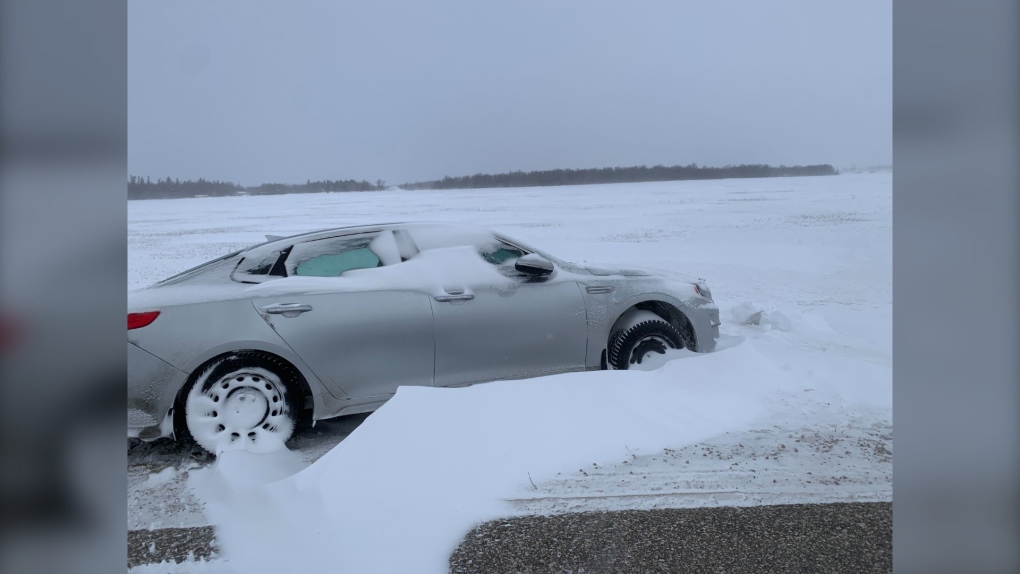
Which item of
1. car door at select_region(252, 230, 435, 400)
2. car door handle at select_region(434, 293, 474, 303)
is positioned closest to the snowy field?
car door at select_region(252, 230, 435, 400)

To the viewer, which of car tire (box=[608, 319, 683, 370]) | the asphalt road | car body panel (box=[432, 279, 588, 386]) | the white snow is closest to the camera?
the asphalt road

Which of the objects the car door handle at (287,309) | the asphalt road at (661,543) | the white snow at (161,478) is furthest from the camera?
the car door handle at (287,309)

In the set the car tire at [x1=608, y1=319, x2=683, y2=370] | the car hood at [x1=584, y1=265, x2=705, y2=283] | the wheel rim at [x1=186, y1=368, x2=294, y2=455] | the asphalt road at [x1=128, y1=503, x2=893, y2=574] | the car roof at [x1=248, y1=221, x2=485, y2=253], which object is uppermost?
the car roof at [x1=248, y1=221, x2=485, y2=253]

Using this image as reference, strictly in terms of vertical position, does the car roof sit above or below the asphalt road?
above

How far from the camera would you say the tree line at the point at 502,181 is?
2.81 meters

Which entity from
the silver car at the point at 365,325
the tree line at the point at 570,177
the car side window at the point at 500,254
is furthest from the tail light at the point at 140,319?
the car side window at the point at 500,254

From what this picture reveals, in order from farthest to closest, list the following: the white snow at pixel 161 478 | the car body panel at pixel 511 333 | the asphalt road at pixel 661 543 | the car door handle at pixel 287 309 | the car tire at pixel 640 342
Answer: the car tire at pixel 640 342 → the car body panel at pixel 511 333 → the car door handle at pixel 287 309 → the white snow at pixel 161 478 → the asphalt road at pixel 661 543

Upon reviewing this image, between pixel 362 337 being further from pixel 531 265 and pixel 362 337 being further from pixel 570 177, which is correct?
pixel 570 177

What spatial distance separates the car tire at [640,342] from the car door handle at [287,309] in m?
1.41

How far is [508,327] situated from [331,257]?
0.86 metres

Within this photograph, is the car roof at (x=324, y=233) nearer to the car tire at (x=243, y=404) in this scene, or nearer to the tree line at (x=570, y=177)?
the tree line at (x=570, y=177)

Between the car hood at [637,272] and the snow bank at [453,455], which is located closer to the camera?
the snow bank at [453,455]

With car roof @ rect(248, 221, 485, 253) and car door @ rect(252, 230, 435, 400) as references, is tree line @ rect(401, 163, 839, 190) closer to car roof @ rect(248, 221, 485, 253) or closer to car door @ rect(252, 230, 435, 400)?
car roof @ rect(248, 221, 485, 253)

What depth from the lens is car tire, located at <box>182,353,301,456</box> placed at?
263cm
